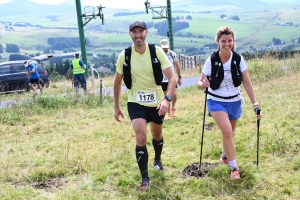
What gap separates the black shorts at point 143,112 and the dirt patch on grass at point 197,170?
84cm

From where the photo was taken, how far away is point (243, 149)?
5914mm

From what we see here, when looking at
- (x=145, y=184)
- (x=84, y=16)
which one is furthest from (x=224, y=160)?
(x=84, y=16)

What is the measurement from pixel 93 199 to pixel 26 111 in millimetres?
6399

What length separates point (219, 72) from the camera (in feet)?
15.0

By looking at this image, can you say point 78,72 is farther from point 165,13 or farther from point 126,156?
point 165,13

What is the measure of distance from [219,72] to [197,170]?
1.35 m

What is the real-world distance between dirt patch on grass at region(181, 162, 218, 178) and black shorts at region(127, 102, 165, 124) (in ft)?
2.76

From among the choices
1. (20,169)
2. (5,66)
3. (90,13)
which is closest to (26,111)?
(20,169)

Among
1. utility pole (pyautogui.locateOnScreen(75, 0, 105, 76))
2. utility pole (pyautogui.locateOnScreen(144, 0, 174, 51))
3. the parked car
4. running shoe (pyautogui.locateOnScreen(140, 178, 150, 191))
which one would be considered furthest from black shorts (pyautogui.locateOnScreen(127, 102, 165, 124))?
utility pole (pyautogui.locateOnScreen(144, 0, 174, 51))

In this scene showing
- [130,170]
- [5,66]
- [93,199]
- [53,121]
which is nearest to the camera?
[93,199]

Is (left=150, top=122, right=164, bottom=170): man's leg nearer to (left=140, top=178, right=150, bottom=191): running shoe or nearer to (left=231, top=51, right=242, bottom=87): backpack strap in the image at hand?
(left=140, top=178, right=150, bottom=191): running shoe

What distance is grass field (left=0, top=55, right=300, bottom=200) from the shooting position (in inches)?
175

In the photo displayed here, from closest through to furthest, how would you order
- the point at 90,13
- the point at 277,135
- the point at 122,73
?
1. the point at 122,73
2. the point at 277,135
3. the point at 90,13

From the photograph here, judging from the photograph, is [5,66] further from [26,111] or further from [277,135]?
[277,135]
